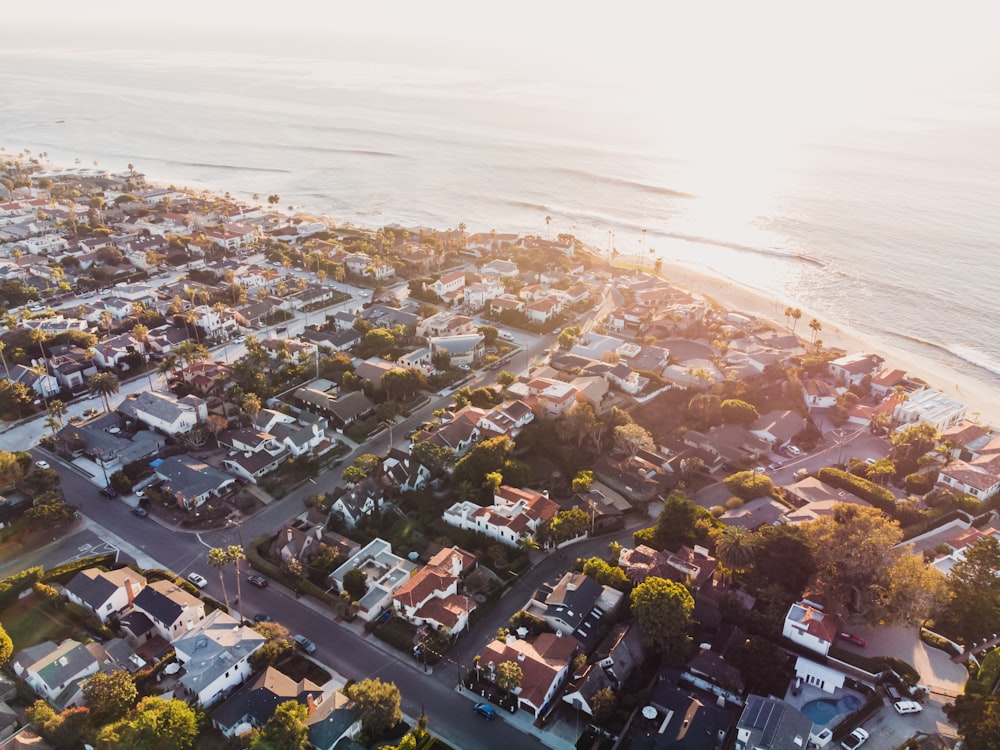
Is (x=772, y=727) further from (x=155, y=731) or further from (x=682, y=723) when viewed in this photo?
(x=155, y=731)

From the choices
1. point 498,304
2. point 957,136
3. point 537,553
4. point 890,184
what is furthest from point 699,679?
point 957,136

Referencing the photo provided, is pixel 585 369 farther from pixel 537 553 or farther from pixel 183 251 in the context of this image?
pixel 183 251

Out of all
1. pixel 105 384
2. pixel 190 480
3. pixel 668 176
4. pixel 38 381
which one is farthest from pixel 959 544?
pixel 668 176

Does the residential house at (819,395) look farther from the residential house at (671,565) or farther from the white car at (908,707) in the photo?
the white car at (908,707)

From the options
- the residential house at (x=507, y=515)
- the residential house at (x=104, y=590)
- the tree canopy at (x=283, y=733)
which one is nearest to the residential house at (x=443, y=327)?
the residential house at (x=507, y=515)

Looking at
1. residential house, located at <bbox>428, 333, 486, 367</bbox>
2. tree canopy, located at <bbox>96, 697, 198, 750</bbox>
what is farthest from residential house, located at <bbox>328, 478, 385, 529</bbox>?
residential house, located at <bbox>428, 333, 486, 367</bbox>

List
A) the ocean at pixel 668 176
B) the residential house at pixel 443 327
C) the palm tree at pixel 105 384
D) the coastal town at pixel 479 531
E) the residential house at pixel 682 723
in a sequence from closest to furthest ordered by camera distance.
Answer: the residential house at pixel 682 723, the coastal town at pixel 479 531, the palm tree at pixel 105 384, the residential house at pixel 443 327, the ocean at pixel 668 176

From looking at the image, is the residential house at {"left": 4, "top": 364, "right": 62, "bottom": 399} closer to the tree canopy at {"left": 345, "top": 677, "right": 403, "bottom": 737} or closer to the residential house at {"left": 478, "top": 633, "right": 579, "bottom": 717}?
the tree canopy at {"left": 345, "top": 677, "right": 403, "bottom": 737}
